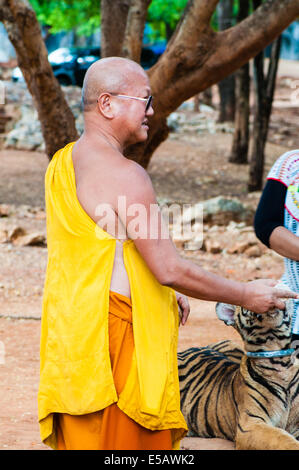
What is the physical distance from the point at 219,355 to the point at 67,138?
5.18 m

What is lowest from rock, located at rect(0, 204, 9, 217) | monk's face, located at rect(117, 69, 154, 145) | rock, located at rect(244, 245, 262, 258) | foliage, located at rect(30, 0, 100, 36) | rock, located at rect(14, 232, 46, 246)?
rock, located at rect(0, 204, 9, 217)

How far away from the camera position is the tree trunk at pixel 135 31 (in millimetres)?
9289

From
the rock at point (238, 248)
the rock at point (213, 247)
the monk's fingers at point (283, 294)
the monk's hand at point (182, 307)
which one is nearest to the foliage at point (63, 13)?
the rock at point (213, 247)

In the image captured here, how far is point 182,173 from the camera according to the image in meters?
18.3

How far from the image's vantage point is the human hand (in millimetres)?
3184

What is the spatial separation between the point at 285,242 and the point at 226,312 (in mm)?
537

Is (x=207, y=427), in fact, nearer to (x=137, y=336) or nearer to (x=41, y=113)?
(x=137, y=336)

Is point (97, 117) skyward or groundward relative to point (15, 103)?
skyward

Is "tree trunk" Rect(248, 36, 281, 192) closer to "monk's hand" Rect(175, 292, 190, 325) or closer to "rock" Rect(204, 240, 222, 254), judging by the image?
"rock" Rect(204, 240, 222, 254)

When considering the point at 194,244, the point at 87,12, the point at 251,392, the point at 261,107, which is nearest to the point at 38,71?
the point at 194,244

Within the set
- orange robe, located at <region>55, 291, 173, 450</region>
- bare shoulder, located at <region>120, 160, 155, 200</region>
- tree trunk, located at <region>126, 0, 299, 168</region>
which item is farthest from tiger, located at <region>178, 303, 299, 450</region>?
tree trunk, located at <region>126, 0, 299, 168</region>

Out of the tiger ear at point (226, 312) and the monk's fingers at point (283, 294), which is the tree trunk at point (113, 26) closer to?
the tiger ear at point (226, 312)

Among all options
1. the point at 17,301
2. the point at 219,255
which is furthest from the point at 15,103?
the point at 17,301

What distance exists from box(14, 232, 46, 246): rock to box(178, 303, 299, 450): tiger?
270 inches
